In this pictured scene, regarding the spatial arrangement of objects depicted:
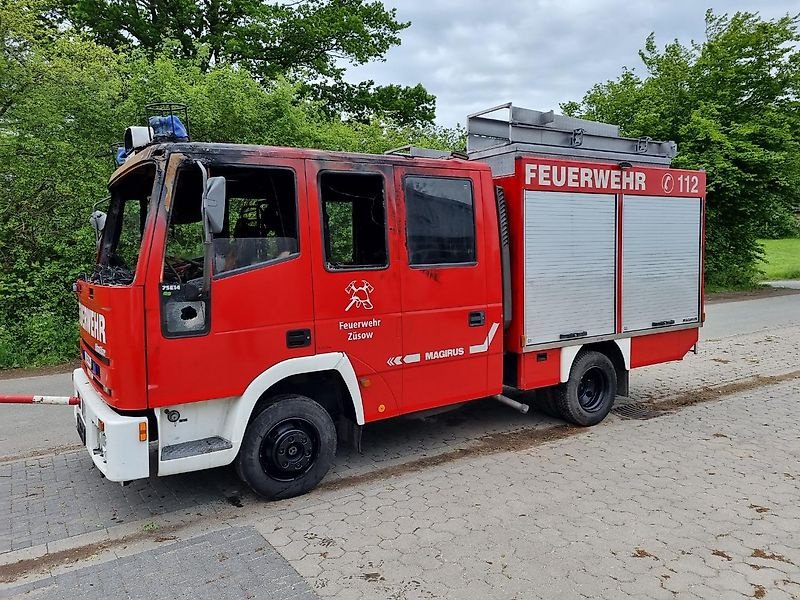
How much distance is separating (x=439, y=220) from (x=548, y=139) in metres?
1.86

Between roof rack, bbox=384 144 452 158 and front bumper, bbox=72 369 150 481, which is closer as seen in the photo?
front bumper, bbox=72 369 150 481

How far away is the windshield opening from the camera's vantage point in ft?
14.2

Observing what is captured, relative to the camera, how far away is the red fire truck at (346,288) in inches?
163

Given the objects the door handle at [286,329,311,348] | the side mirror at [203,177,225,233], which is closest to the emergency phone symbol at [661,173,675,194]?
the door handle at [286,329,311,348]

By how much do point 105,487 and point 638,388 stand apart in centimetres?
650

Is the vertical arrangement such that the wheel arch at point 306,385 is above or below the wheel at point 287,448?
above

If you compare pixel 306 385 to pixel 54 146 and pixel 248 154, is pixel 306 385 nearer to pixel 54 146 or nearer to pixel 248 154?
pixel 248 154

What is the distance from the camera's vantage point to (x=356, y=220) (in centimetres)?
502

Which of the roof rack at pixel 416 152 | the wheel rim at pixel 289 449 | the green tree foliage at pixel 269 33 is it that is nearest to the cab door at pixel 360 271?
the wheel rim at pixel 289 449

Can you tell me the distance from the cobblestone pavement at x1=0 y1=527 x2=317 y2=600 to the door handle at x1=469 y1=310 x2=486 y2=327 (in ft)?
8.33

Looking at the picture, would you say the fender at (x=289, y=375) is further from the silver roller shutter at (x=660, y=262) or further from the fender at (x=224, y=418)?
the silver roller shutter at (x=660, y=262)

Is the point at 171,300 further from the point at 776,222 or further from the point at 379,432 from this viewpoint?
the point at 776,222

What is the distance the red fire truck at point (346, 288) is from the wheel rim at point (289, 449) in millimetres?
17

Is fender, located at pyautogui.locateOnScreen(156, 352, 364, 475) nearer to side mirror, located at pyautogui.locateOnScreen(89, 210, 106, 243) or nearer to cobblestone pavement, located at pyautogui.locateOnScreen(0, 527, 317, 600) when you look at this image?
cobblestone pavement, located at pyautogui.locateOnScreen(0, 527, 317, 600)
